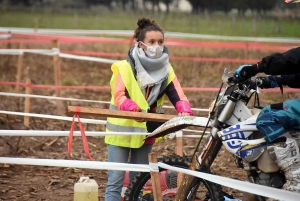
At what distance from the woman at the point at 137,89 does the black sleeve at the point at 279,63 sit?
1267mm

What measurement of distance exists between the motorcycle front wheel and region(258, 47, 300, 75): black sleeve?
3.32 feet

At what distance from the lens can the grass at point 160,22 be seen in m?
24.5

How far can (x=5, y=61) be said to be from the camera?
19.9 m

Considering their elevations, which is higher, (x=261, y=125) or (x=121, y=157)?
(x=261, y=125)

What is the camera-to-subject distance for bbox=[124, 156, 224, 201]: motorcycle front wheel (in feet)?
18.1

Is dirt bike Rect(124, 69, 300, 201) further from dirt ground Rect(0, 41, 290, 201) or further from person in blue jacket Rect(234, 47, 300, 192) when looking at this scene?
dirt ground Rect(0, 41, 290, 201)

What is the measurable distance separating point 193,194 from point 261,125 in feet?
2.46

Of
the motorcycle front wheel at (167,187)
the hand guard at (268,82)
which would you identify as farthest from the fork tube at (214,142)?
the hand guard at (268,82)

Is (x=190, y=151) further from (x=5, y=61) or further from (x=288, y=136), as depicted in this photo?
(x=5, y=61)

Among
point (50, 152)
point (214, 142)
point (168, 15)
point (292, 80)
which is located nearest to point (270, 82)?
point (292, 80)

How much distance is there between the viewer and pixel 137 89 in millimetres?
6137

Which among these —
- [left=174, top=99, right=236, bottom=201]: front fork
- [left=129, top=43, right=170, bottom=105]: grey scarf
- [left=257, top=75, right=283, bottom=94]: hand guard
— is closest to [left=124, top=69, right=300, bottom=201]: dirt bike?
[left=174, top=99, right=236, bottom=201]: front fork

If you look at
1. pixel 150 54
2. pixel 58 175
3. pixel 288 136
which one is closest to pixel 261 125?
pixel 288 136

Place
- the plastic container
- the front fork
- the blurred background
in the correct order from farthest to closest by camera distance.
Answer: the blurred background
the plastic container
the front fork
